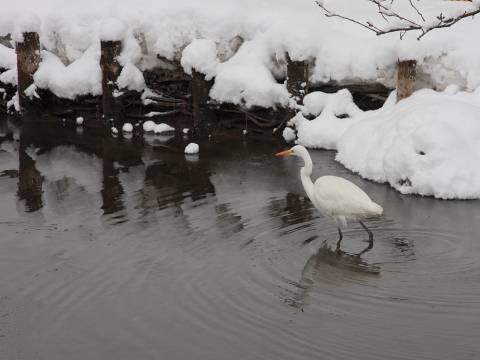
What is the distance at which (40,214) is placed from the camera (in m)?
8.61

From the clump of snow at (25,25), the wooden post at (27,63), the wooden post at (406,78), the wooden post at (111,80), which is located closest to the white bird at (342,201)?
the wooden post at (406,78)

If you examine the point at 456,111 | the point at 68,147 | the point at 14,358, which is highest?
the point at 456,111

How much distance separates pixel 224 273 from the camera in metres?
6.32

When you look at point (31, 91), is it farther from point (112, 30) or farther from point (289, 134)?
point (289, 134)

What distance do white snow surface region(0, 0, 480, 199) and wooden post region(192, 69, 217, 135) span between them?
0.59 ft

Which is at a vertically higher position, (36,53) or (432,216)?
(36,53)

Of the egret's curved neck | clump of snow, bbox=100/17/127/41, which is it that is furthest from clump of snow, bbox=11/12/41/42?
the egret's curved neck

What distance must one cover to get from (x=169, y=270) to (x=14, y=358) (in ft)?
6.78

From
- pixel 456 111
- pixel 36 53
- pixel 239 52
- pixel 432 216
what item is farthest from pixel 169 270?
pixel 36 53

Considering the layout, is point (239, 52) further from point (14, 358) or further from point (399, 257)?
point (14, 358)

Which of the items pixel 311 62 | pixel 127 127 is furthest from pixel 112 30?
pixel 311 62

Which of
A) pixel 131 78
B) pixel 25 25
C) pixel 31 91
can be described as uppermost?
pixel 25 25

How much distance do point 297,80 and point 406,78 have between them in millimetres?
2581

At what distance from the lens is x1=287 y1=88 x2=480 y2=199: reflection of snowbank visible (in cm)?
931
